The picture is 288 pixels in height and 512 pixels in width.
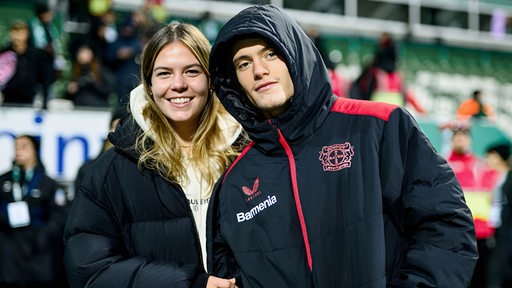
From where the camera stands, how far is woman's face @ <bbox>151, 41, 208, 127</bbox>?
9.90 feet

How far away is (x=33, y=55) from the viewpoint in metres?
8.11

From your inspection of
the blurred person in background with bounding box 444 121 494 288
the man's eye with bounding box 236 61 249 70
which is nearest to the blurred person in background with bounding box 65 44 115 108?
the blurred person in background with bounding box 444 121 494 288

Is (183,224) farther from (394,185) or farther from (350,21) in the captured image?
(350,21)

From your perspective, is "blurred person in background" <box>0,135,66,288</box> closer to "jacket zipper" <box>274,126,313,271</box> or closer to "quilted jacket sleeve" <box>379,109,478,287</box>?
→ "jacket zipper" <box>274,126,313,271</box>

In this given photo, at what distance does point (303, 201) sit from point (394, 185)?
0.31m

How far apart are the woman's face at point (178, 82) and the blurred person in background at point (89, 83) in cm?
588

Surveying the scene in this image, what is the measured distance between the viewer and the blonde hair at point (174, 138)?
118 inches

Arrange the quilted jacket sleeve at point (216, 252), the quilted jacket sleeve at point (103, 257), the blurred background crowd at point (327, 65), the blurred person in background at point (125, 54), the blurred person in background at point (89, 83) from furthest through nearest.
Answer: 1. the blurred person in background at point (125, 54)
2. the blurred person in background at point (89, 83)
3. the blurred background crowd at point (327, 65)
4. the quilted jacket sleeve at point (103, 257)
5. the quilted jacket sleeve at point (216, 252)

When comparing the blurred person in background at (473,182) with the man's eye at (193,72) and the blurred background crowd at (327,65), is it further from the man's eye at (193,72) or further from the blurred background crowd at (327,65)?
the man's eye at (193,72)

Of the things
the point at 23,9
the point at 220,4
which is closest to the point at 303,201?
the point at 23,9

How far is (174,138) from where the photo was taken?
3172 mm

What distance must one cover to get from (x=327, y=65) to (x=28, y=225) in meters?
5.34

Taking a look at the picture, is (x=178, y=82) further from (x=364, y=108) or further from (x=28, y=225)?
(x=28, y=225)

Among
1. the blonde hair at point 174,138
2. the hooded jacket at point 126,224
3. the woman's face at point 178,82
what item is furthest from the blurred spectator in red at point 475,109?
the hooded jacket at point 126,224
